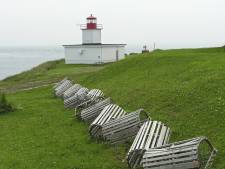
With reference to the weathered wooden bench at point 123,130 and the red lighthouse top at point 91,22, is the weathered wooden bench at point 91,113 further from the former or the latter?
the red lighthouse top at point 91,22

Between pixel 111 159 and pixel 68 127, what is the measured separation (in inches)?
259

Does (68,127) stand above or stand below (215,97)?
below

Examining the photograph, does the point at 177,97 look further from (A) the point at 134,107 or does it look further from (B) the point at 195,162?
(B) the point at 195,162

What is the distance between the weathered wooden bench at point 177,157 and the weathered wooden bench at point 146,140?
0.85 metres

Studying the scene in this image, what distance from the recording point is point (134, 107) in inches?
932

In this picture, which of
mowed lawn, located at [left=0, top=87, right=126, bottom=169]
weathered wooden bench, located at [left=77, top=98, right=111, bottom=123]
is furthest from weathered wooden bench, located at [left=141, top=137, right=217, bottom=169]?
weathered wooden bench, located at [left=77, top=98, right=111, bottom=123]

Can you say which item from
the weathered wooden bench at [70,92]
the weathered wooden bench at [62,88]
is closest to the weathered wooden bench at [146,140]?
the weathered wooden bench at [70,92]

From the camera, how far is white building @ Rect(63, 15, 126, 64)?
68.1 metres

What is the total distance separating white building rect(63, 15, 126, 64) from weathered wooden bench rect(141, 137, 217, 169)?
181 feet

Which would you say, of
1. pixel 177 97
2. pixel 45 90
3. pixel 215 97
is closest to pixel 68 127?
pixel 177 97

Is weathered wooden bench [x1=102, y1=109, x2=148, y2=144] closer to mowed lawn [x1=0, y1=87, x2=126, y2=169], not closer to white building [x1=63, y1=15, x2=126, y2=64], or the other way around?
mowed lawn [x1=0, y1=87, x2=126, y2=169]

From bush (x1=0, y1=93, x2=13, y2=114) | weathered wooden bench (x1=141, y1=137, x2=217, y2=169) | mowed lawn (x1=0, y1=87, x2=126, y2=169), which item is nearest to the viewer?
weathered wooden bench (x1=141, y1=137, x2=217, y2=169)

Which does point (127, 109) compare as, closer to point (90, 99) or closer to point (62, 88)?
point (90, 99)

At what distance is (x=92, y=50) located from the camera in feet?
224
